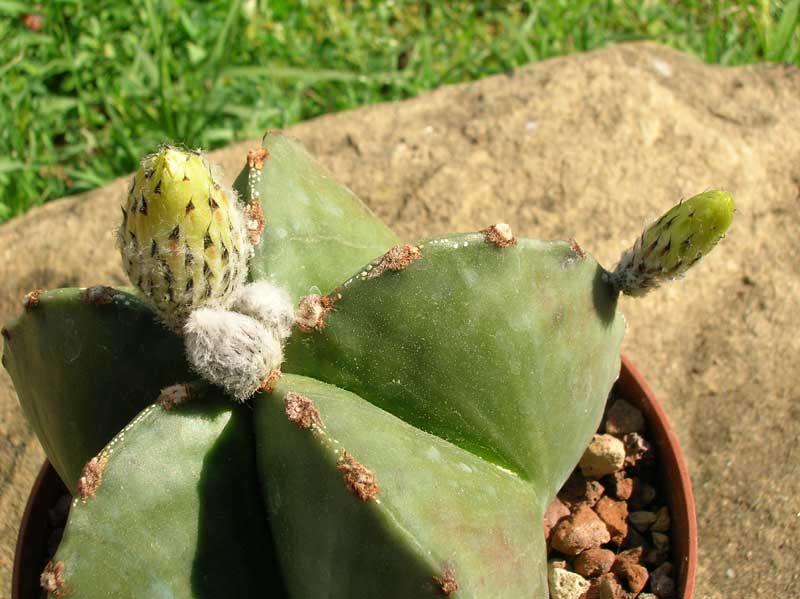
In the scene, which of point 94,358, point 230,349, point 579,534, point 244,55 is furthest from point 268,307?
point 244,55

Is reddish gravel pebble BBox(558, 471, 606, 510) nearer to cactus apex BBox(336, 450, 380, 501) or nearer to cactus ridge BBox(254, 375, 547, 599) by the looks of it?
cactus ridge BBox(254, 375, 547, 599)

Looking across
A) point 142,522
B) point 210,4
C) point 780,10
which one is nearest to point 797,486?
point 142,522

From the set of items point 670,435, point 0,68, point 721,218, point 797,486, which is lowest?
point 797,486

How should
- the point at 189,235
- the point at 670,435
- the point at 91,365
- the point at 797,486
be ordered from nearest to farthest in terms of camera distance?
1. the point at 189,235
2. the point at 91,365
3. the point at 670,435
4. the point at 797,486

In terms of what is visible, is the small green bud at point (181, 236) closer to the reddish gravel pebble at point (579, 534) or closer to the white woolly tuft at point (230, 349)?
the white woolly tuft at point (230, 349)

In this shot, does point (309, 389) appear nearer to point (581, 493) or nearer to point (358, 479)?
point (358, 479)

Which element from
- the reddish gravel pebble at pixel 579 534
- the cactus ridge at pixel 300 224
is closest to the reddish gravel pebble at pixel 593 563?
the reddish gravel pebble at pixel 579 534

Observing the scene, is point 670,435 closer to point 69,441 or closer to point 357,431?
point 357,431
